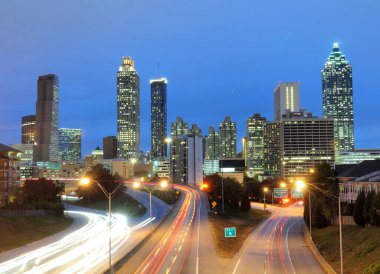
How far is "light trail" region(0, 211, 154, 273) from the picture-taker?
48562mm

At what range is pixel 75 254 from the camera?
57.7 m

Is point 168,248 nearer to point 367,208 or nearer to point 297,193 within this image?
point 367,208

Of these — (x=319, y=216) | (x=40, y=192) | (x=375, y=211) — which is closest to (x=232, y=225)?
(x=319, y=216)

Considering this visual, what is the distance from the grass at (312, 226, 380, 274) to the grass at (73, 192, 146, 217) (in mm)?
52539

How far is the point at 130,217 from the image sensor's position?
106062mm

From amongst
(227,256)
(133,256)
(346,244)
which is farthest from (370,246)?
(133,256)

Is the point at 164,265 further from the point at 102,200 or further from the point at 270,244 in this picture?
the point at 102,200

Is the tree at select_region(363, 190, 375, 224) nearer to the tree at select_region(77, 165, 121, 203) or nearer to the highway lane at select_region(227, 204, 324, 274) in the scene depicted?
the highway lane at select_region(227, 204, 324, 274)

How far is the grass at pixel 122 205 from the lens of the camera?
383ft

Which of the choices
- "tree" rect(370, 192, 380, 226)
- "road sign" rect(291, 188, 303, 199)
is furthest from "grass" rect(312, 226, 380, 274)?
"road sign" rect(291, 188, 303, 199)

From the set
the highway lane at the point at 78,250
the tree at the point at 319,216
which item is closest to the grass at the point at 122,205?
the highway lane at the point at 78,250

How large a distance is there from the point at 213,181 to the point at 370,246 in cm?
9728

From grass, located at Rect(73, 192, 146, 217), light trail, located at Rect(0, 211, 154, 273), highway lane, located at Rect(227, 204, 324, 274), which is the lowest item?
highway lane, located at Rect(227, 204, 324, 274)

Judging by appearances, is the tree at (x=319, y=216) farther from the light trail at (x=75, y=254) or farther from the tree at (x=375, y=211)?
the light trail at (x=75, y=254)
